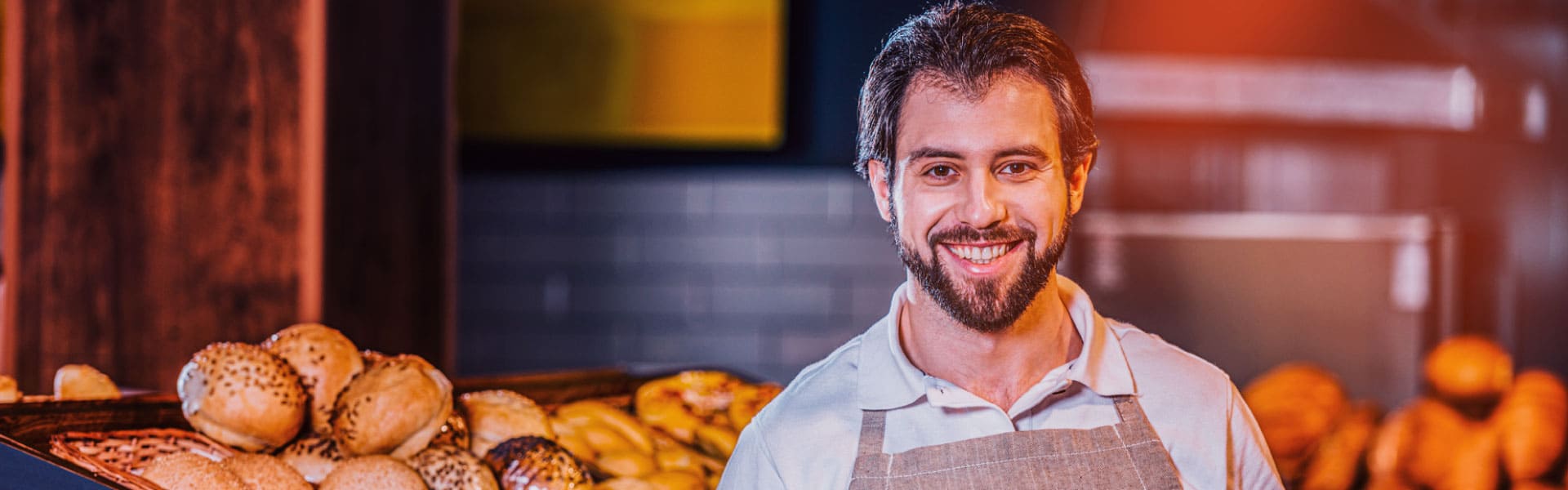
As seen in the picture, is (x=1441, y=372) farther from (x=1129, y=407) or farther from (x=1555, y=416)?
(x=1129, y=407)

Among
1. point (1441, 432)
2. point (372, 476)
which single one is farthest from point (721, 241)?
point (372, 476)

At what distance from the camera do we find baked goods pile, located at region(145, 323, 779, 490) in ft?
5.32

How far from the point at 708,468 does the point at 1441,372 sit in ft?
6.84

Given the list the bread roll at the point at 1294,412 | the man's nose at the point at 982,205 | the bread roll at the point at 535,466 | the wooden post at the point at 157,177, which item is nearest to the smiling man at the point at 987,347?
the man's nose at the point at 982,205

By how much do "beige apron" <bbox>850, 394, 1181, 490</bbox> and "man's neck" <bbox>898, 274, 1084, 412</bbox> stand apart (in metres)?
0.11

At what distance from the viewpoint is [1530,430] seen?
268 cm

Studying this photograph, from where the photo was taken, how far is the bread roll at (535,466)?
1.71 metres

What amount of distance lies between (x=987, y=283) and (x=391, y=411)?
871mm

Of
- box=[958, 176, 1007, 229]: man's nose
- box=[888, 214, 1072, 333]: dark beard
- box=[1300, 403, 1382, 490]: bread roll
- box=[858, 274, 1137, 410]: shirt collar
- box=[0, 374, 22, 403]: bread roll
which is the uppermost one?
box=[958, 176, 1007, 229]: man's nose

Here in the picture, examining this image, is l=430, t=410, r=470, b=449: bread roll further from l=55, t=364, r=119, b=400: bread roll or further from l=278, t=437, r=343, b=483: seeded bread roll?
l=55, t=364, r=119, b=400: bread roll

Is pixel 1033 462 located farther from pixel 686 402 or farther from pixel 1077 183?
pixel 686 402

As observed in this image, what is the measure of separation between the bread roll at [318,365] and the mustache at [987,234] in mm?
958

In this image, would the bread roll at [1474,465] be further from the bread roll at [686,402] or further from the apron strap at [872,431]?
the apron strap at [872,431]

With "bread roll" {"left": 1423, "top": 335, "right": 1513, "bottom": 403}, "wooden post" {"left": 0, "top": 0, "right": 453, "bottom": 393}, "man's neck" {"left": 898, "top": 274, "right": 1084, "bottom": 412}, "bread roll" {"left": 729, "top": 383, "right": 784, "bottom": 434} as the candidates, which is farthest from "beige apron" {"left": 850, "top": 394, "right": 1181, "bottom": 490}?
"bread roll" {"left": 1423, "top": 335, "right": 1513, "bottom": 403}
